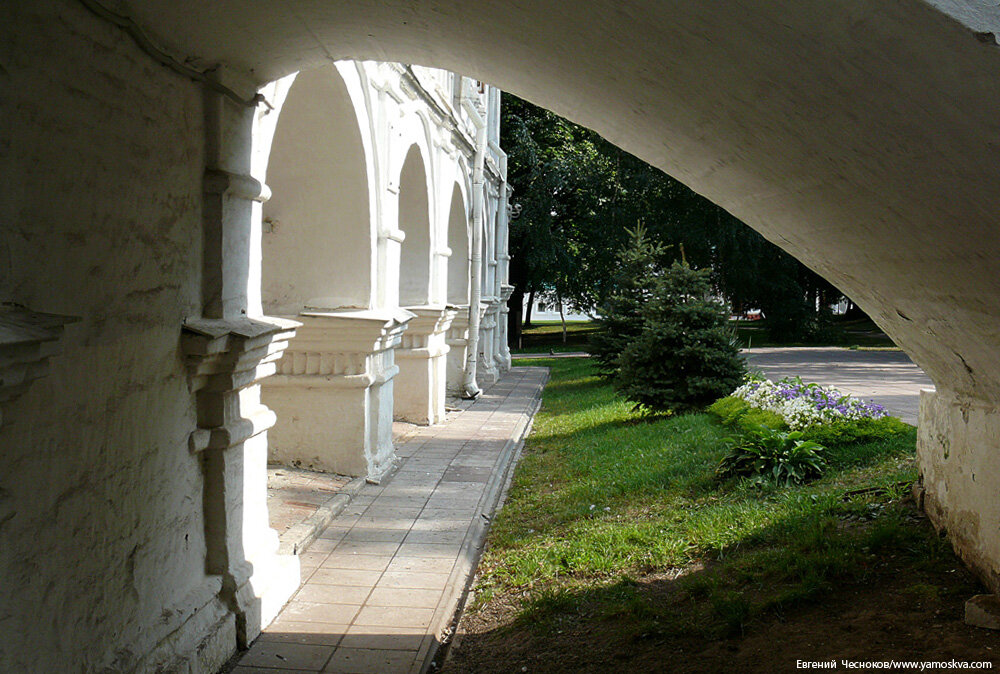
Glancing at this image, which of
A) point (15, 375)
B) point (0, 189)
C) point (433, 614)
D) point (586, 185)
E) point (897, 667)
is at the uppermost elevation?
point (586, 185)

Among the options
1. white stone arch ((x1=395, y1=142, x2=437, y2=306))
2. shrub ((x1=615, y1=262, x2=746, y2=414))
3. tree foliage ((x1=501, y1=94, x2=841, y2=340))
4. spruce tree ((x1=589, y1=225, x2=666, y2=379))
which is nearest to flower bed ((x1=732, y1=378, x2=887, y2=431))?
shrub ((x1=615, y1=262, x2=746, y2=414))

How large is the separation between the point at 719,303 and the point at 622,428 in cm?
233

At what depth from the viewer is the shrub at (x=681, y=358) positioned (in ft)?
36.6

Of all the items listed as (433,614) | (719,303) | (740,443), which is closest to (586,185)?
(719,303)

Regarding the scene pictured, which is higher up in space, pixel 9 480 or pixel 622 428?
pixel 9 480

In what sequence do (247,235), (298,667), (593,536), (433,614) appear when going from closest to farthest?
(298,667)
(247,235)
(433,614)
(593,536)

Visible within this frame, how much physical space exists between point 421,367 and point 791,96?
29.0 ft

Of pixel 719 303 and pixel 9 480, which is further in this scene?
pixel 719 303

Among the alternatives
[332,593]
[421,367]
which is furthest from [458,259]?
[332,593]

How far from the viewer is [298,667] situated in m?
3.91

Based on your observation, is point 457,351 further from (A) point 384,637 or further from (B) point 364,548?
(A) point 384,637

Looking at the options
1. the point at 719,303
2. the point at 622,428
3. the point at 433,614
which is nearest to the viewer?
the point at 433,614

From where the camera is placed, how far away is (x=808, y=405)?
8398 mm

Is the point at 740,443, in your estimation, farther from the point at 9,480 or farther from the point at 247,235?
the point at 9,480
